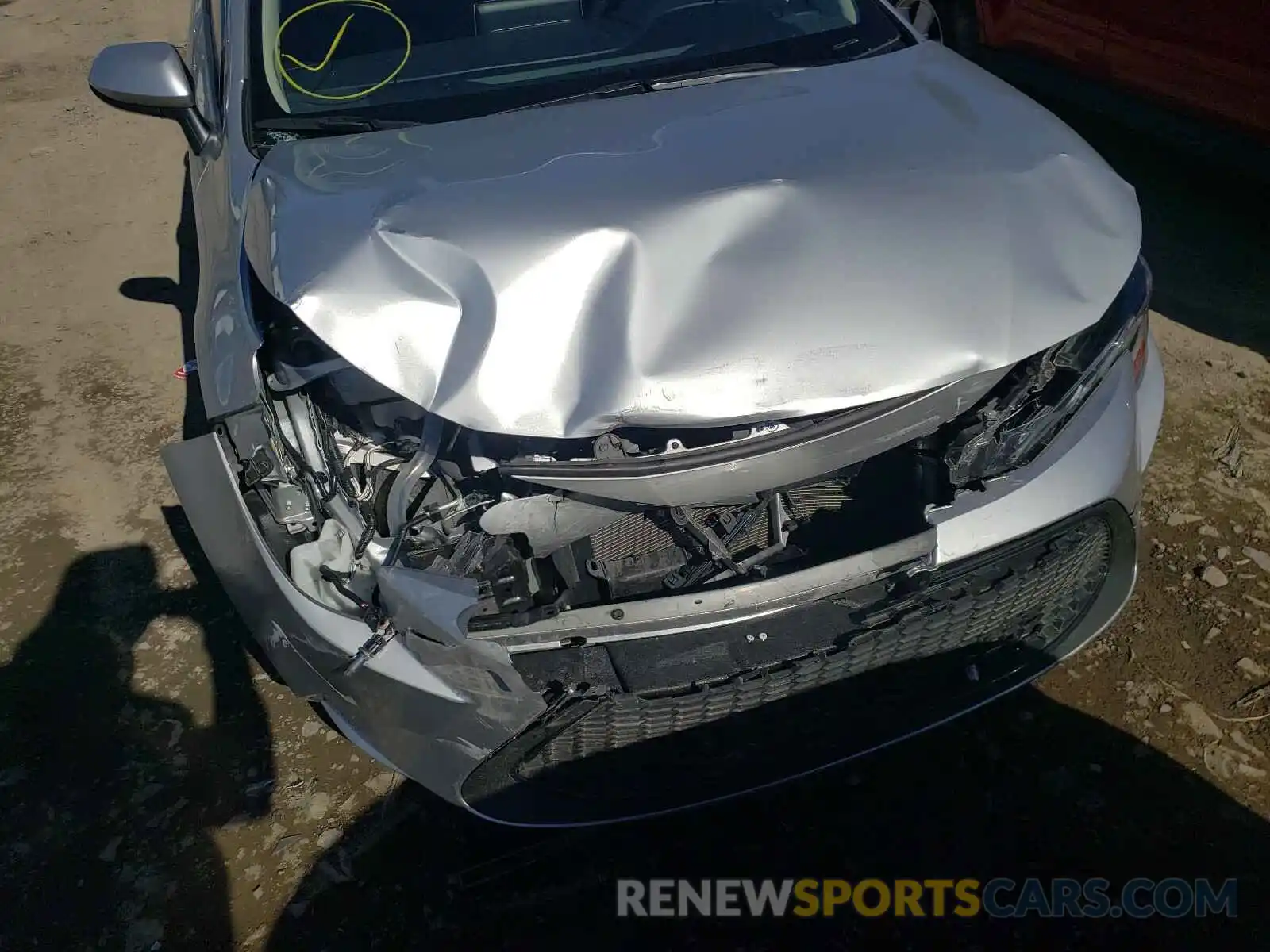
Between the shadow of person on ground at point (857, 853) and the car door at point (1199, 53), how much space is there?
107 inches

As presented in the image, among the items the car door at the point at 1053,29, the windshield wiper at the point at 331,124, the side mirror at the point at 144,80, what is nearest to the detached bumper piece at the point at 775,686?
the windshield wiper at the point at 331,124

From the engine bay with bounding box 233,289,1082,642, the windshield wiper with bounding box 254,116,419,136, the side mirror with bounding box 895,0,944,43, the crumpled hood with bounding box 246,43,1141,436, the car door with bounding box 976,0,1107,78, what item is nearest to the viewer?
the crumpled hood with bounding box 246,43,1141,436

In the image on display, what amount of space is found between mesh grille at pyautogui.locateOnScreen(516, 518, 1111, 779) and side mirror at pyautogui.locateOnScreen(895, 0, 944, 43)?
1635mm

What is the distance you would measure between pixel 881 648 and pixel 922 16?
202cm

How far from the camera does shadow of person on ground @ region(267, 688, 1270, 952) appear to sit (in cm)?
199

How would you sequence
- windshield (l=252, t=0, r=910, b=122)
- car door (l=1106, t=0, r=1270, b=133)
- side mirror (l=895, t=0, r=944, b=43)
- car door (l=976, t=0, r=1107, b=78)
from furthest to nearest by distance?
car door (l=976, t=0, r=1107, b=78) < car door (l=1106, t=0, r=1270, b=133) < side mirror (l=895, t=0, r=944, b=43) < windshield (l=252, t=0, r=910, b=122)

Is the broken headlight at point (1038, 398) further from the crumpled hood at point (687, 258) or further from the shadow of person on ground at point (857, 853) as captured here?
the shadow of person on ground at point (857, 853)

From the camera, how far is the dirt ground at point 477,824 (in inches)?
79.7

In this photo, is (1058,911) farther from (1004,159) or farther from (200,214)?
(200,214)

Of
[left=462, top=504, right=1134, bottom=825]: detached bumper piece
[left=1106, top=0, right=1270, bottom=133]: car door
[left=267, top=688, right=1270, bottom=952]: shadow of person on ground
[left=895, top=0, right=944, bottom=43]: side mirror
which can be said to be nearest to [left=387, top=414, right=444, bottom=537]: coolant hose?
[left=462, top=504, right=1134, bottom=825]: detached bumper piece

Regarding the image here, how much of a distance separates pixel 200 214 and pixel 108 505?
1065 mm

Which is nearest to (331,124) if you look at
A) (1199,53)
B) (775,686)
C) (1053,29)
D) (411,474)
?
(411,474)

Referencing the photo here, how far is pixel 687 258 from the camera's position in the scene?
1753 mm

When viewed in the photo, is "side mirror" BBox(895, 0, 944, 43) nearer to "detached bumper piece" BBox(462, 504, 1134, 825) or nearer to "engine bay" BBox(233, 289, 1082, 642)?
"engine bay" BBox(233, 289, 1082, 642)
